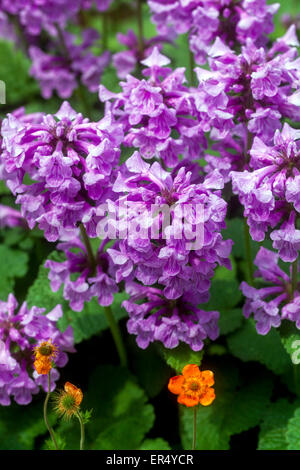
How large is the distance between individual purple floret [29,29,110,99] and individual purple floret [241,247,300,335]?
6.84ft

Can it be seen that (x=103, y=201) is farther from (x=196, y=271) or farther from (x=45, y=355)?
(x=45, y=355)

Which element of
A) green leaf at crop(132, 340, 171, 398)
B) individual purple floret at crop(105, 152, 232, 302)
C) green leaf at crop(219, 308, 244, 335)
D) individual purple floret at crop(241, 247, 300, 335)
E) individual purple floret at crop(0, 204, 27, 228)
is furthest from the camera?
individual purple floret at crop(0, 204, 27, 228)

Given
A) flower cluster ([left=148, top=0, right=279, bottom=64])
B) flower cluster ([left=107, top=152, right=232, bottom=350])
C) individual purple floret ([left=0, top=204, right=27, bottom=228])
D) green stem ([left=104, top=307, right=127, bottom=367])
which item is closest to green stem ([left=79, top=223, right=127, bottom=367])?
green stem ([left=104, top=307, right=127, bottom=367])

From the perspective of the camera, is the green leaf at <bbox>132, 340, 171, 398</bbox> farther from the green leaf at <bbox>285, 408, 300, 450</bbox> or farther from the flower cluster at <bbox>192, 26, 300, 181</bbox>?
the flower cluster at <bbox>192, 26, 300, 181</bbox>

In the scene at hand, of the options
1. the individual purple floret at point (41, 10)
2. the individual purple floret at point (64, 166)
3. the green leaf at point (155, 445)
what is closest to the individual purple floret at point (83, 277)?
the individual purple floret at point (64, 166)

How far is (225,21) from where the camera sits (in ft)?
9.84

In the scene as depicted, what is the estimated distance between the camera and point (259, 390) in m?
2.94

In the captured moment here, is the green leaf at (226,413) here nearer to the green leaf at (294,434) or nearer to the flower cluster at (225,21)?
the green leaf at (294,434)

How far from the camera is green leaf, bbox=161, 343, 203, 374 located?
240 centimetres

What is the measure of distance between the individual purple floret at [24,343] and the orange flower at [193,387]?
26.1 inches

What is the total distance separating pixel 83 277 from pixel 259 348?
891 mm

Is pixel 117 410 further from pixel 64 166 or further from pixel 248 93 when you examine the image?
pixel 248 93

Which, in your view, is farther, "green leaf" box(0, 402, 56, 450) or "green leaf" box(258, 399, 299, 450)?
"green leaf" box(0, 402, 56, 450)

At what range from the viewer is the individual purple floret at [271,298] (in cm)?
246
